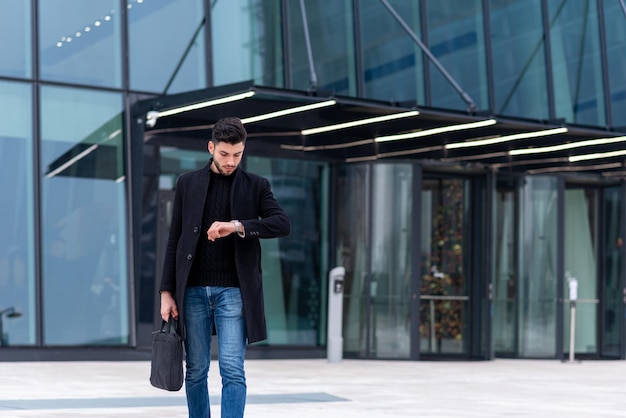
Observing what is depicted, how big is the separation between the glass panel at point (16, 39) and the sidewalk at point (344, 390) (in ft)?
12.1

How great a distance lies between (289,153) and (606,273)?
20.4ft

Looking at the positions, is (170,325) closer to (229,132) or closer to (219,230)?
(219,230)

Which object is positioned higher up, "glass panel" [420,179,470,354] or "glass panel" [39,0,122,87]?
"glass panel" [39,0,122,87]

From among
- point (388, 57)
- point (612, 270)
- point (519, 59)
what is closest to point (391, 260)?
point (388, 57)

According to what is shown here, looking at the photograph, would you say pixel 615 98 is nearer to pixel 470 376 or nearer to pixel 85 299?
pixel 470 376

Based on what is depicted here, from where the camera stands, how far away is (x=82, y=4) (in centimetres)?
1597

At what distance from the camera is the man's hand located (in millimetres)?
5559

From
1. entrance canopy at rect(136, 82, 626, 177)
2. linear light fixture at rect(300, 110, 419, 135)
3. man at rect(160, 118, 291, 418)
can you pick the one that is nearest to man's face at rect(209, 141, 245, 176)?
man at rect(160, 118, 291, 418)

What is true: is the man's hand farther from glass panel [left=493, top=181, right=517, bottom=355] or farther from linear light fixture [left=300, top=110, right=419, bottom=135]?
glass panel [left=493, top=181, right=517, bottom=355]

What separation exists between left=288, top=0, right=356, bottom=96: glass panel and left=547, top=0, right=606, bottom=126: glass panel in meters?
4.08

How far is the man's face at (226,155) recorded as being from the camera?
577 centimetres

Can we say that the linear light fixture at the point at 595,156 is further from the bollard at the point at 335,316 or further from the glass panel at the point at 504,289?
the bollard at the point at 335,316

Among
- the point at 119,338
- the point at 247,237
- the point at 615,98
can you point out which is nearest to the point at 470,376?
the point at 119,338

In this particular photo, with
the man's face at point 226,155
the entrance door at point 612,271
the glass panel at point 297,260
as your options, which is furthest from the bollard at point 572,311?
the man's face at point 226,155
